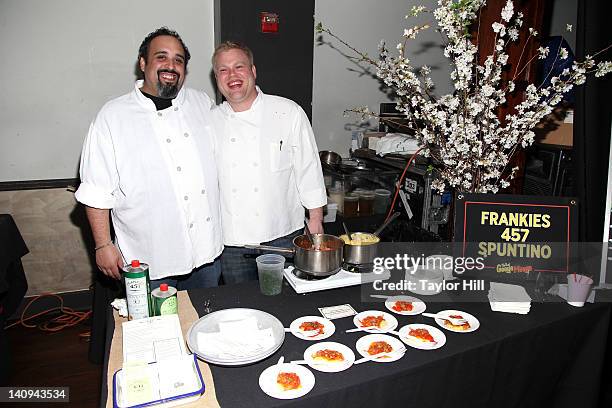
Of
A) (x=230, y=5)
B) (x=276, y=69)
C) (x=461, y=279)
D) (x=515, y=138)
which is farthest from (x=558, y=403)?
(x=230, y=5)

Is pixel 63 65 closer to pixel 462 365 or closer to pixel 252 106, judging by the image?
pixel 252 106

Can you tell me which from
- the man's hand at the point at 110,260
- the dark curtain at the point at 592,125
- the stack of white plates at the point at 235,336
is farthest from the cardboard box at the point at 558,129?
Answer: the man's hand at the point at 110,260

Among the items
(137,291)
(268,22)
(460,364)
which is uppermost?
(268,22)

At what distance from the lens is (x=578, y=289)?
176 cm

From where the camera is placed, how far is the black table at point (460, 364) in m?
1.32

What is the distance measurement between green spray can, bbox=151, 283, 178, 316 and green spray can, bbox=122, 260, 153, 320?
0.02 metres

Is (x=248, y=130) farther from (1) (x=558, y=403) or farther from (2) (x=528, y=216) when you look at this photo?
(1) (x=558, y=403)

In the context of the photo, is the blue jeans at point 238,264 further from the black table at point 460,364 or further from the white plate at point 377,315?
the white plate at point 377,315

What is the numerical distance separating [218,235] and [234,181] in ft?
0.90

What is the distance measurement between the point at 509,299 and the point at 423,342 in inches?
18.2

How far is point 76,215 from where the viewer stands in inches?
129

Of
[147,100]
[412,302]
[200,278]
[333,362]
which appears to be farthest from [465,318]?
[147,100]

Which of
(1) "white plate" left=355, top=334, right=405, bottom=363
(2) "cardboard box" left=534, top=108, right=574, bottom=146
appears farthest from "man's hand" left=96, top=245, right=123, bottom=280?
(2) "cardboard box" left=534, top=108, right=574, bottom=146

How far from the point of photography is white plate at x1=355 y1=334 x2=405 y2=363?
141 centimetres
